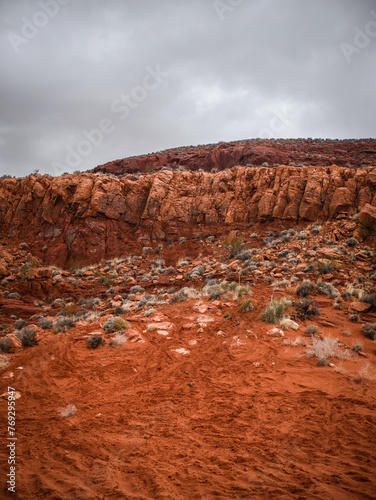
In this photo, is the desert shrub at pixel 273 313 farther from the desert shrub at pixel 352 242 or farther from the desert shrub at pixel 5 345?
the desert shrub at pixel 5 345

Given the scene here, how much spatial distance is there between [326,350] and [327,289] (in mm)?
4438

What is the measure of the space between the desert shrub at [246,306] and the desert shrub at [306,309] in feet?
5.31

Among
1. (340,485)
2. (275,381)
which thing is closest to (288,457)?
(340,485)

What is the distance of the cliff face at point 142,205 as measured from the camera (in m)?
18.1

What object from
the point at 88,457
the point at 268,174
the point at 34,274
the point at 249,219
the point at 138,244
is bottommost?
the point at 88,457

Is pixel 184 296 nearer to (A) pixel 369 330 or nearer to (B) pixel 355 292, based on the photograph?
(A) pixel 369 330

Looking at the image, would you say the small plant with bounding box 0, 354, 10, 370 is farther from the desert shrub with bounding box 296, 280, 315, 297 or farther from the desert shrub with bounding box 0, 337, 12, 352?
the desert shrub with bounding box 296, 280, 315, 297

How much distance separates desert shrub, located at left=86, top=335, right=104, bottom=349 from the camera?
7.53 metres

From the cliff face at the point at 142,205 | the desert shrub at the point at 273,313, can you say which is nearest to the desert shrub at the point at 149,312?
the desert shrub at the point at 273,313

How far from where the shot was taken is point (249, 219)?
62.4 ft

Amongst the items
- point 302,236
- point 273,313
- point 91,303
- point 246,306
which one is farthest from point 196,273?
point 302,236

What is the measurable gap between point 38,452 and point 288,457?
3651mm

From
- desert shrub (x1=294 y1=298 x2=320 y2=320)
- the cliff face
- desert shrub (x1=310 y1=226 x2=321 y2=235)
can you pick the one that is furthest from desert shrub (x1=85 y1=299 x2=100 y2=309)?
desert shrub (x1=310 y1=226 x2=321 y2=235)

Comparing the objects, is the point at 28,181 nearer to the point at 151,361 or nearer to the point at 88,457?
the point at 151,361
